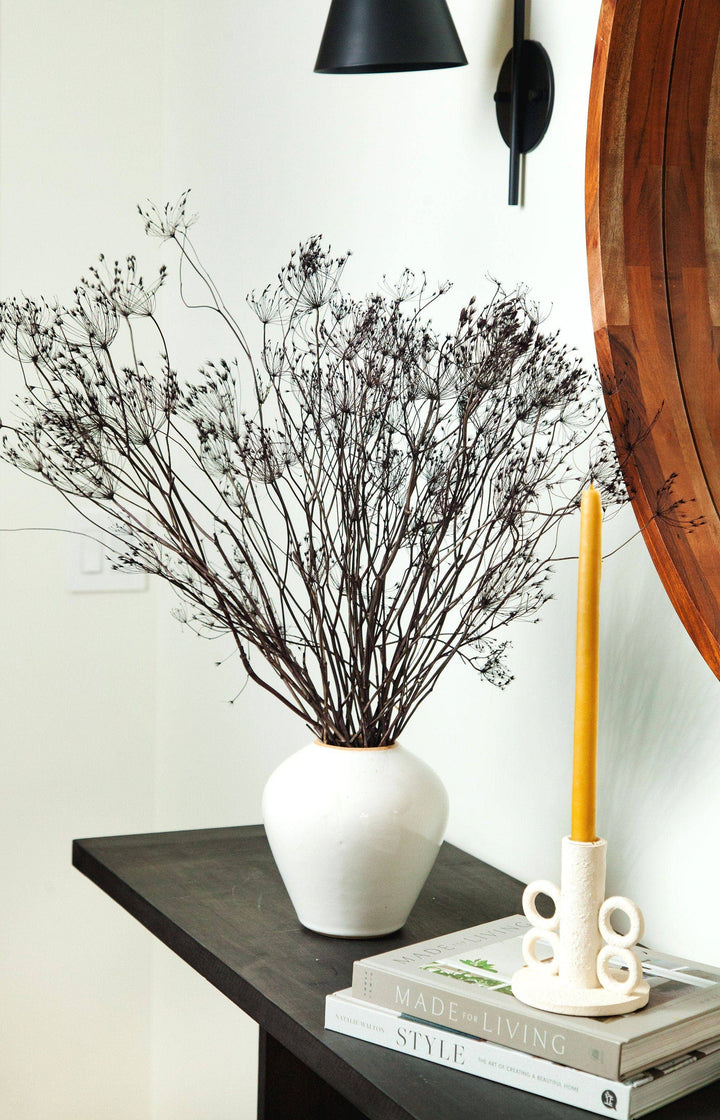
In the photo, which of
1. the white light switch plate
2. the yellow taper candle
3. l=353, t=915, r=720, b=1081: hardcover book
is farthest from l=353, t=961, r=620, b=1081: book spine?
the white light switch plate

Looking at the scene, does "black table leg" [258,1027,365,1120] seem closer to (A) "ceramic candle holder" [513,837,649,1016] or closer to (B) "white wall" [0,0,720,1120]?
(B) "white wall" [0,0,720,1120]

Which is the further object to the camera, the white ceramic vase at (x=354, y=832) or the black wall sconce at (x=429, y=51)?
the black wall sconce at (x=429, y=51)

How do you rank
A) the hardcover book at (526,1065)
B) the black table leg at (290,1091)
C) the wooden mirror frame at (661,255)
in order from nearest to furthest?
the hardcover book at (526,1065) → the wooden mirror frame at (661,255) → the black table leg at (290,1091)

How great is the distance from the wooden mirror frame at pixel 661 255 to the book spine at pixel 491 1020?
0.29 meters

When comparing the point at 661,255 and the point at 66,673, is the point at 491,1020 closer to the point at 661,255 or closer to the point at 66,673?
the point at 661,255

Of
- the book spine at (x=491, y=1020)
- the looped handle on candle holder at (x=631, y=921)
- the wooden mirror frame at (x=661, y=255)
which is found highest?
the wooden mirror frame at (x=661, y=255)

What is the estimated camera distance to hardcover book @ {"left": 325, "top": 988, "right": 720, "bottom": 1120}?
Result: 0.60m

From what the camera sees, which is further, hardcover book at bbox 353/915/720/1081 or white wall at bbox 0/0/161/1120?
white wall at bbox 0/0/161/1120

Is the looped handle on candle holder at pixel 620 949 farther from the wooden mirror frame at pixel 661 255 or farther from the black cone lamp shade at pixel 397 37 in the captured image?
the black cone lamp shade at pixel 397 37

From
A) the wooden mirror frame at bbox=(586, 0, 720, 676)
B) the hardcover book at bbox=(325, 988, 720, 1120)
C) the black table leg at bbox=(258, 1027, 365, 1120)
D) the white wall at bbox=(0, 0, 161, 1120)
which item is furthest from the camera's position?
the white wall at bbox=(0, 0, 161, 1120)

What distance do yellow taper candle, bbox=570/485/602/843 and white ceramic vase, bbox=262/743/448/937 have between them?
0.19 meters

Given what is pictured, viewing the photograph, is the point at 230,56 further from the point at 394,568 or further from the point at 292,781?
the point at 292,781

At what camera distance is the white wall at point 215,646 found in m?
0.89

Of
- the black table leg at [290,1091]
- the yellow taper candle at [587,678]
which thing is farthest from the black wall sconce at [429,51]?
the black table leg at [290,1091]
